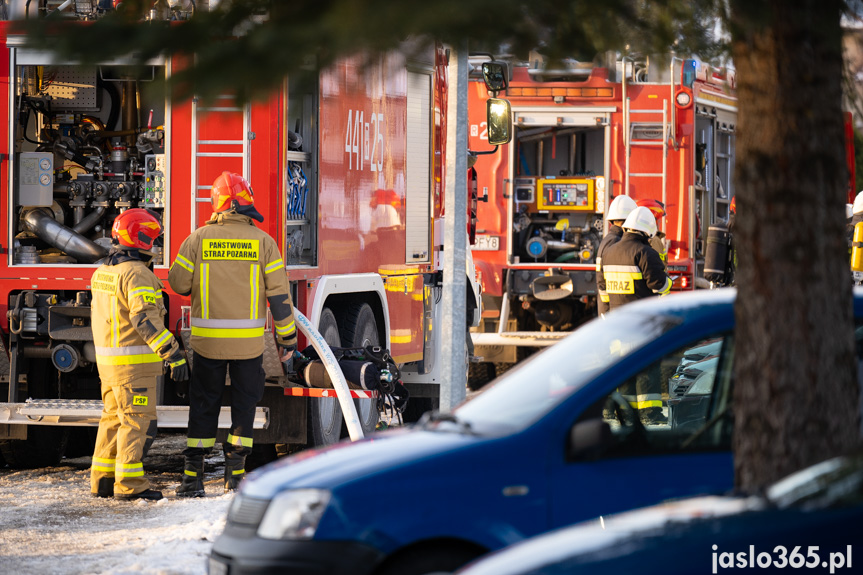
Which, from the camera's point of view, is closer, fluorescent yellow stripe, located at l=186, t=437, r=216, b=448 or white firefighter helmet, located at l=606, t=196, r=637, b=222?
fluorescent yellow stripe, located at l=186, t=437, r=216, b=448

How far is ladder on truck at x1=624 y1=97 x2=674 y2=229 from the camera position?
13836mm

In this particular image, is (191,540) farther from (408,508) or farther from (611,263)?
(611,263)

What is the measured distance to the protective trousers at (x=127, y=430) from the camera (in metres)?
7.80

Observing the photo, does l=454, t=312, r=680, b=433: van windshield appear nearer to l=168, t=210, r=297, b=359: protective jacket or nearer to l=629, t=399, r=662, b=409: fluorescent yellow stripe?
l=629, t=399, r=662, b=409: fluorescent yellow stripe

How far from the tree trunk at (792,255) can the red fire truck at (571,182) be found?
9.90m

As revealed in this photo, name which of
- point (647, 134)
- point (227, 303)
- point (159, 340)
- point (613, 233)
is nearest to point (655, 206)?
point (647, 134)

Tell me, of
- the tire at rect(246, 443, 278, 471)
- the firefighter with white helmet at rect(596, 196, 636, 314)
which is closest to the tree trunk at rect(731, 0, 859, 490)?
the tire at rect(246, 443, 278, 471)

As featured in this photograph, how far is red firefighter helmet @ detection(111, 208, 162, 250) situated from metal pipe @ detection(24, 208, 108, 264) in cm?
89

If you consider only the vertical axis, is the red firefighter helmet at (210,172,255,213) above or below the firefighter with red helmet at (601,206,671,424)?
above

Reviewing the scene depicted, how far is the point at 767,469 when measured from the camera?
12.0ft

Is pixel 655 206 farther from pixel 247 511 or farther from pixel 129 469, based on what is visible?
pixel 247 511

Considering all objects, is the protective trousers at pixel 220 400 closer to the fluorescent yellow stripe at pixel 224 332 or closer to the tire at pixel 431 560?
the fluorescent yellow stripe at pixel 224 332

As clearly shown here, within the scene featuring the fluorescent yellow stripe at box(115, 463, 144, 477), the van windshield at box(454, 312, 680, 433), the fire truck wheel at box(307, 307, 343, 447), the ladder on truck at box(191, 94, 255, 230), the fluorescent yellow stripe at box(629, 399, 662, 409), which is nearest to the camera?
the van windshield at box(454, 312, 680, 433)

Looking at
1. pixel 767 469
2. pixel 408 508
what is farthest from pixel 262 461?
pixel 767 469
